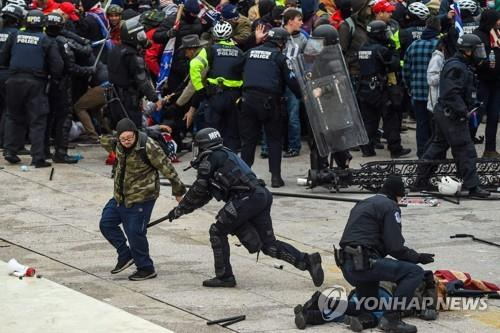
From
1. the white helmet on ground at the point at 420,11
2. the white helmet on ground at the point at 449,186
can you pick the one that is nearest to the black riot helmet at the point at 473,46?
→ the white helmet on ground at the point at 449,186

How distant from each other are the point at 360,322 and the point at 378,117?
7935 mm

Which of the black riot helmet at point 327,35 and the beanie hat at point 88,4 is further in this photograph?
the beanie hat at point 88,4

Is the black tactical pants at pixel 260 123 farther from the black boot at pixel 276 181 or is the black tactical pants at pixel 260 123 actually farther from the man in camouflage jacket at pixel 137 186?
the man in camouflage jacket at pixel 137 186

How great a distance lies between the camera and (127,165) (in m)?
12.4

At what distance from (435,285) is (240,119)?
569 cm

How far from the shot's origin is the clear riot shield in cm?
1623

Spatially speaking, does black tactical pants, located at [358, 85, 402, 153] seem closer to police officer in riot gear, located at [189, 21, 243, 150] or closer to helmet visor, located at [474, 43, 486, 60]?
police officer in riot gear, located at [189, 21, 243, 150]

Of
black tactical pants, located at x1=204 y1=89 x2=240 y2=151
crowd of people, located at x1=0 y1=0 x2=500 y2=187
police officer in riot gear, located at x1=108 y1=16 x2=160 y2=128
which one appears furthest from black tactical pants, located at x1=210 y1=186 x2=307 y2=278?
police officer in riot gear, located at x1=108 y1=16 x2=160 y2=128

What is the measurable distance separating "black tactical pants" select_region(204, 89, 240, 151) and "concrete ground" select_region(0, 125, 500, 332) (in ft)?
2.31

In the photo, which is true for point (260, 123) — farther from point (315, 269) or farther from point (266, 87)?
point (315, 269)

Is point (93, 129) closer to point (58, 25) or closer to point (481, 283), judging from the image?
point (58, 25)

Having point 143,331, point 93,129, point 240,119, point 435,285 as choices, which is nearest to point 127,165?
point 143,331

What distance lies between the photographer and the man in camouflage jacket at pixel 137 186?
1237 centimetres

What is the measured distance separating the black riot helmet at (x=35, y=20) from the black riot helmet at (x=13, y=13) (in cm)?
60
